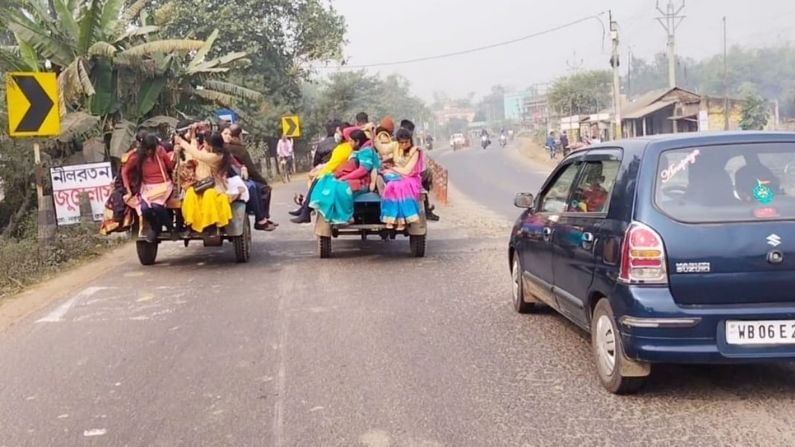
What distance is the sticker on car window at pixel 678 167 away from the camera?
5.01m

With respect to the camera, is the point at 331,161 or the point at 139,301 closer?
the point at 139,301

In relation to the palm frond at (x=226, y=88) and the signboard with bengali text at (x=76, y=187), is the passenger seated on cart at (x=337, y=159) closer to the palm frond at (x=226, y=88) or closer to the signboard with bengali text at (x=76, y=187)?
the signboard with bengali text at (x=76, y=187)

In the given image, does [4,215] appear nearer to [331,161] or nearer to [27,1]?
[27,1]

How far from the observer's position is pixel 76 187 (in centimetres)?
1317

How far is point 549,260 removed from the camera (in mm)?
6387

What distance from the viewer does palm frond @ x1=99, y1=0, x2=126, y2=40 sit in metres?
16.8

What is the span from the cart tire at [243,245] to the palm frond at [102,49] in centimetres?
691

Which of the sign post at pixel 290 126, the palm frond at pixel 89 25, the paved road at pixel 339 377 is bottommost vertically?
the paved road at pixel 339 377

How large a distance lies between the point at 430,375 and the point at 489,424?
104cm

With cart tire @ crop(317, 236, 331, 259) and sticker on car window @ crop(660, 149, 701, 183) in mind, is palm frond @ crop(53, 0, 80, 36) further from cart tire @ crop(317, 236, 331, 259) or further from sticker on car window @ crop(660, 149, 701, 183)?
sticker on car window @ crop(660, 149, 701, 183)

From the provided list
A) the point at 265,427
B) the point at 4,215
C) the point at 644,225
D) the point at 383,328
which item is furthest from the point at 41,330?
the point at 4,215

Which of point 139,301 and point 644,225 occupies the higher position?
point 644,225

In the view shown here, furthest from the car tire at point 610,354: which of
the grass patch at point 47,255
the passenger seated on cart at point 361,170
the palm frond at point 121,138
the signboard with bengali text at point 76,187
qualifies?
the palm frond at point 121,138

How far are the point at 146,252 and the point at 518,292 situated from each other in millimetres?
5964
